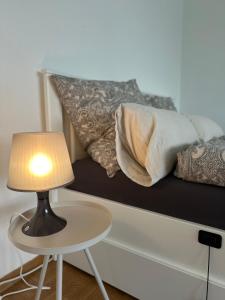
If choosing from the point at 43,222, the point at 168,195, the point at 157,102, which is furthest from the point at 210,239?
the point at 157,102

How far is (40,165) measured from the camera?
0.88m

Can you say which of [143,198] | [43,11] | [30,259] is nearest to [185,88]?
[43,11]

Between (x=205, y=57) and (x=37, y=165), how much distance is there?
247 centimetres

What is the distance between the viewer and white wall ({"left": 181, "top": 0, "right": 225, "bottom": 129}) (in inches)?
104

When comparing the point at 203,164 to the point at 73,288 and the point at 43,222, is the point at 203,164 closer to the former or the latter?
the point at 43,222

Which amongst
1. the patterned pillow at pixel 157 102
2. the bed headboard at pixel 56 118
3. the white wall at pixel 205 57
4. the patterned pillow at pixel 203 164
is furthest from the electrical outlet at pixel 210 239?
the white wall at pixel 205 57

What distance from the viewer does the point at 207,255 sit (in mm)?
948

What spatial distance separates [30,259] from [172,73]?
7.50ft

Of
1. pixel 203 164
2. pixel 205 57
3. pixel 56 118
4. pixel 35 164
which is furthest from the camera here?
pixel 205 57

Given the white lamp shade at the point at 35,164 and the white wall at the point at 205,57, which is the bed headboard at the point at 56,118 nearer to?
the white lamp shade at the point at 35,164

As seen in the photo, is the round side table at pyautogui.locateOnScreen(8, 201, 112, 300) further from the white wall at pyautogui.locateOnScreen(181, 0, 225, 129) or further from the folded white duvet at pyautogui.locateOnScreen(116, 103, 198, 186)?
the white wall at pyautogui.locateOnScreen(181, 0, 225, 129)

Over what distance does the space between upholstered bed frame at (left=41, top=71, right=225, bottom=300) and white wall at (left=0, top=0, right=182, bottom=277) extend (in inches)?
5.4

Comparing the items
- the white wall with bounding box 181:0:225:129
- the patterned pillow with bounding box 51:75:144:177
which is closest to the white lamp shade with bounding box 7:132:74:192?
the patterned pillow with bounding box 51:75:144:177

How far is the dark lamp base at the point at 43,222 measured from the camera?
0.92 meters
